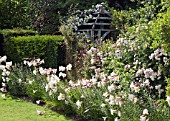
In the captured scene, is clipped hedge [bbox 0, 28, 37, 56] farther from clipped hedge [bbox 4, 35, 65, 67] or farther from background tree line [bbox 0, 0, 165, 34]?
background tree line [bbox 0, 0, 165, 34]

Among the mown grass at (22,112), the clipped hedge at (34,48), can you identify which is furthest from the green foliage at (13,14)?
the mown grass at (22,112)

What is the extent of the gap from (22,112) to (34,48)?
2.62 meters

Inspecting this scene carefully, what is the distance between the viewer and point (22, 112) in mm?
5992

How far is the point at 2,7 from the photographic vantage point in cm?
1038

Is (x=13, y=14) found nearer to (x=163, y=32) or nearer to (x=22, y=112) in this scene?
(x=22, y=112)

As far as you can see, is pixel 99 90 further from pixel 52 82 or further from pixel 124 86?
pixel 52 82

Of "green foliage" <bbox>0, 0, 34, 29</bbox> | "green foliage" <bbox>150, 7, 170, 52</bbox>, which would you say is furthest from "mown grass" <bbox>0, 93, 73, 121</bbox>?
"green foliage" <bbox>0, 0, 34, 29</bbox>

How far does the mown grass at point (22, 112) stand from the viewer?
5.64 m

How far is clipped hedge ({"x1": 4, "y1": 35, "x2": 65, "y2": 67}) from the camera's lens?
329 inches

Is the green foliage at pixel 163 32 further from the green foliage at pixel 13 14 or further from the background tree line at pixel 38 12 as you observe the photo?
the green foliage at pixel 13 14

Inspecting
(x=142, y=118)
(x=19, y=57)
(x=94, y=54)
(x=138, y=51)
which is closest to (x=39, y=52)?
(x=19, y=57)

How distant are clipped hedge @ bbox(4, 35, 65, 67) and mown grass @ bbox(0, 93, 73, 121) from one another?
72.8 inches

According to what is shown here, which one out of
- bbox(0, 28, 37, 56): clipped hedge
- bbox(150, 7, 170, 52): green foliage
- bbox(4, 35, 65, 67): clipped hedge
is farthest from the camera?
bbox(0, 28, 37, 56): clipped hedge

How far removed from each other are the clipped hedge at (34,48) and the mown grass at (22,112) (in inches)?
72.8
